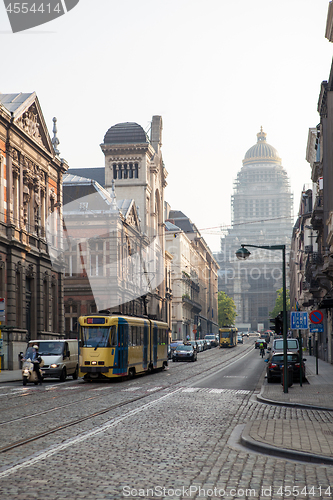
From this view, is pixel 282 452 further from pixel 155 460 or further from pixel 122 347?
pixel 122 347

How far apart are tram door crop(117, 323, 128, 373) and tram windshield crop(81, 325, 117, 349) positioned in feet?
1.59

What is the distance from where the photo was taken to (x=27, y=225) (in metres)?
49.8

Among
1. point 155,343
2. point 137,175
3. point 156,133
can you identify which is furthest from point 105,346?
point 156,133

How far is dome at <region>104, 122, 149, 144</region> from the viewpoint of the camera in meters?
102

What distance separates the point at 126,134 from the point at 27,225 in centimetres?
5547

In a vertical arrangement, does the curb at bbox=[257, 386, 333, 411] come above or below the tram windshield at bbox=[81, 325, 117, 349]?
below

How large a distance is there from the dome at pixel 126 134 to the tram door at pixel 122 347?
72.7 meters

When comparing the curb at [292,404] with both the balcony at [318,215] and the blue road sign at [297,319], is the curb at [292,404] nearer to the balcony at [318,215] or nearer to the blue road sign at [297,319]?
the blue road sign at [297,319]

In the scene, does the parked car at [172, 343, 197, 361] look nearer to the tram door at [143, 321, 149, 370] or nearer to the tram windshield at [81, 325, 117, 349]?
the tram door at [143, 321, 149, 370]

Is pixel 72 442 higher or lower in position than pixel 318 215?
lower

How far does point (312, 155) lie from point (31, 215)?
3167 centimetres

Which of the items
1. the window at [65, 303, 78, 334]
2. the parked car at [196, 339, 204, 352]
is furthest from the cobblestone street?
the parked car at [196, 339, 204, 352]

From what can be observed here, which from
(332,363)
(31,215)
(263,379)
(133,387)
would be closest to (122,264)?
(31,215)

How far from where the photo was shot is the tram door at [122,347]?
31.2m
